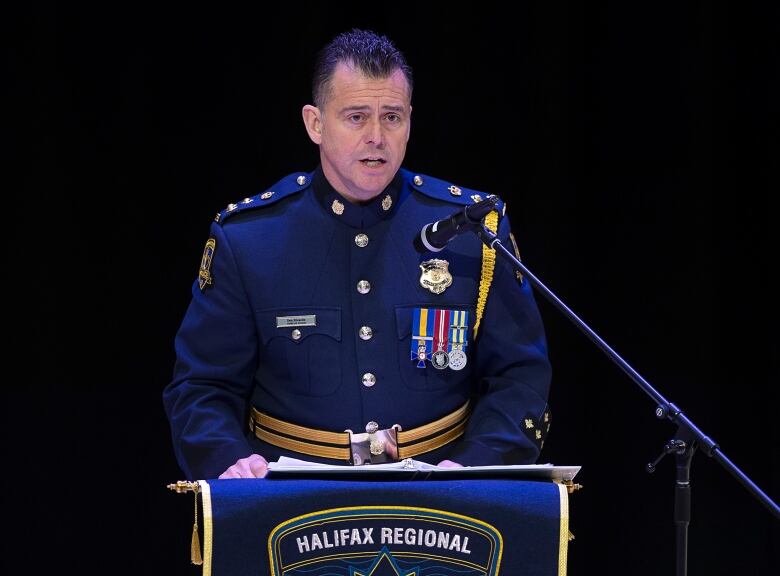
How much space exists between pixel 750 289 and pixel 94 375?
6.31ft

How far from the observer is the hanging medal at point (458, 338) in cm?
299

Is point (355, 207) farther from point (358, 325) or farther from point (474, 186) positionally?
point (474, 186)

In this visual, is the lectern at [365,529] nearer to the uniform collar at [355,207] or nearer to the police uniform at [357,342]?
the police uniform at [357,342]

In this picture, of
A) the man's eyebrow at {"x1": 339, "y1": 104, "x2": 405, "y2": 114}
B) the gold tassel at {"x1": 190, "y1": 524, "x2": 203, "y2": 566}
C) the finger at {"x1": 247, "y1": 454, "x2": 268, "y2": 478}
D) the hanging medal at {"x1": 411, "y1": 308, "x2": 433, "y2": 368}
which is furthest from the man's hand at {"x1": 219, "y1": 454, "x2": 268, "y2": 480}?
the man's eyebrow at {"x1": 339, "y1": 104, "x2": 405, "y2": 114}

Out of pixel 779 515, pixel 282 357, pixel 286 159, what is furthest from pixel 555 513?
pixel 286 159

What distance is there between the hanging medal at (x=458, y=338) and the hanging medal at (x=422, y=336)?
2.0 inches

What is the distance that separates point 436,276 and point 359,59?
1.71ft

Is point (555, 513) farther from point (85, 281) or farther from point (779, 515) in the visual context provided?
point (85, 281)

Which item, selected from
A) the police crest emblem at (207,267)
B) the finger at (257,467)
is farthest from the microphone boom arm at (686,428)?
the police crest emblem at (207,267)

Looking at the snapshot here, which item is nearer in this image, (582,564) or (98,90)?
(98,90)

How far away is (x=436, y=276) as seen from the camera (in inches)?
119

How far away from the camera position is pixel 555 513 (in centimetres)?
214

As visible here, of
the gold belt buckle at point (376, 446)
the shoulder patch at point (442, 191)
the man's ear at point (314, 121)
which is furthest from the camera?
the shoulder patch at point (442, 191)

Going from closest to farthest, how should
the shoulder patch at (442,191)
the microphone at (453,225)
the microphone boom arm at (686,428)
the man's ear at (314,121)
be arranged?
1. the microphone boom arm at (686,428)
2. the microphone at (453,225)
3. the man's ear at (314,121)
4. the shoulder patch at (442,191)
